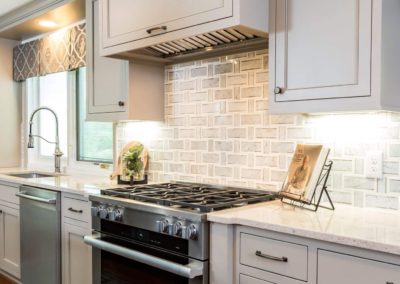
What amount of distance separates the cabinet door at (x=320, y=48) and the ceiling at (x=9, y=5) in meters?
2.46

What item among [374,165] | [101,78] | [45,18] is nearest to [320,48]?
[374,165]

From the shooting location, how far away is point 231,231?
1.65 meters

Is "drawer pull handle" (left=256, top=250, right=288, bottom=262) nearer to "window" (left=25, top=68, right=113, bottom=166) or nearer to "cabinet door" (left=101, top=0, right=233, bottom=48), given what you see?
"cabinet door" (left=101, top=0, right=233, bottom=48)

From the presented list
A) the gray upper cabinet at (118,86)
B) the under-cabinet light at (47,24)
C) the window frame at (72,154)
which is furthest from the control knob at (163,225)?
the under-cabinet light at (47,24)

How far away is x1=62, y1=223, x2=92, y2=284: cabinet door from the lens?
8.08 feet

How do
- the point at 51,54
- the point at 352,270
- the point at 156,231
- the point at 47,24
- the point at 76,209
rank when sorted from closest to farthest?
the point at 352,270
the point at 156,231
the point at 76,209
the point at 47,24
the point at 51,54

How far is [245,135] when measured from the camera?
7.73 ft

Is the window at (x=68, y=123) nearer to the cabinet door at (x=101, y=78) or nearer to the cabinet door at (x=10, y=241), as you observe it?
the cabinet door at (x=101, y=78)

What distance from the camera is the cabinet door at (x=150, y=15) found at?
190 cm

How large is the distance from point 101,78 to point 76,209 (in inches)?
36.8

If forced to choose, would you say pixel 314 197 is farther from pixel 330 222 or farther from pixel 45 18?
pixel 45 18

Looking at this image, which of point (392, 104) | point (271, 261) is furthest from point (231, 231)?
point (392, 104)

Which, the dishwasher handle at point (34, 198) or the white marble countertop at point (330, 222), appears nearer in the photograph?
the white marble countertop at point (330, 222)

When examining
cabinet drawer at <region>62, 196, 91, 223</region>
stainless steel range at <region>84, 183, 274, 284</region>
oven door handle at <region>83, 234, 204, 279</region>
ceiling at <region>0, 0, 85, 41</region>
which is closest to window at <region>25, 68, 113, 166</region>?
ceiling at <region>0, 0, 85, 41</region>
